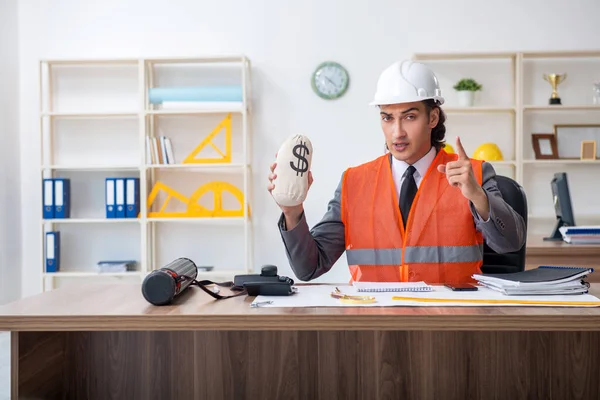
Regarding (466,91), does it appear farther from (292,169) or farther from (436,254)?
(292,169)

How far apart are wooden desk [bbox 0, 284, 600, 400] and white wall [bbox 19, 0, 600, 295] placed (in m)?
3.12

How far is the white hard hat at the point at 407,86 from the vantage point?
192 centimetres

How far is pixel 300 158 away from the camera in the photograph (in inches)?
55.4

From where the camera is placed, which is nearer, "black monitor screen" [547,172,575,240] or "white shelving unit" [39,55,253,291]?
"black monitor screen" [547,172,575,240]

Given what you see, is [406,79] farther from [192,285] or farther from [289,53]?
[289,53]

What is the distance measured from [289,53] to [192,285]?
10.6 feet

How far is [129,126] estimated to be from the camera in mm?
4629

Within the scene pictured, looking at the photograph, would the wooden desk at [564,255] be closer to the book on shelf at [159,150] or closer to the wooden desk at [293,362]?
the wooden desk at [293,362]

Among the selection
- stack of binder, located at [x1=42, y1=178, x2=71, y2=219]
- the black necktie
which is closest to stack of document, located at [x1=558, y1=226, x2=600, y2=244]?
the black necktie

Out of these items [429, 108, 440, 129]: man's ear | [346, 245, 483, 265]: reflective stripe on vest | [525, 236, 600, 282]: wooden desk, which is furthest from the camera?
[525, 236, 600, 282]: wooden desk

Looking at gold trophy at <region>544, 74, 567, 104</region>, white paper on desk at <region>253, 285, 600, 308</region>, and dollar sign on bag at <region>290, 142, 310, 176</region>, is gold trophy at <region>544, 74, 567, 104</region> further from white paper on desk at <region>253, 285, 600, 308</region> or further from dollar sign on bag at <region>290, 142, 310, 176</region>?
dollar sign on bag at <region>290, 142, 310, 176</region>

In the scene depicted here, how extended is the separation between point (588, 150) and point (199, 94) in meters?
2.75

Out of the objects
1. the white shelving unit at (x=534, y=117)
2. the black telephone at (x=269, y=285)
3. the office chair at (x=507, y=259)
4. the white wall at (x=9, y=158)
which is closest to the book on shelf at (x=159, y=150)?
the white wall at (x=9, y=158)

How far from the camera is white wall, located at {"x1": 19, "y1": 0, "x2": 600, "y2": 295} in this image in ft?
14.8
